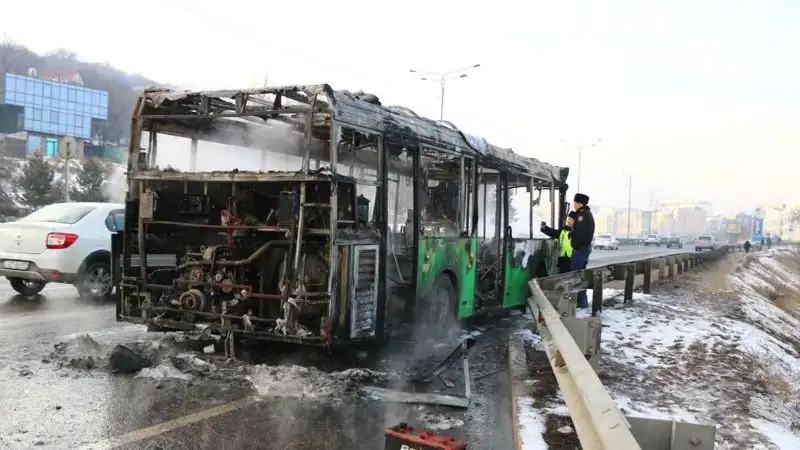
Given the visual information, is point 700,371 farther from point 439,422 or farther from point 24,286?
point 24,286

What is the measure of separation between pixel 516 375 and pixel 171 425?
3080 mm

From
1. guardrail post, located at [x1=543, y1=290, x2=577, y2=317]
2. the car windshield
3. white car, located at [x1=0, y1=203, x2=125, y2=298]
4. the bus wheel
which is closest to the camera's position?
guardrail post, located at [x1=543, y1=290, x2=577, y2=317]

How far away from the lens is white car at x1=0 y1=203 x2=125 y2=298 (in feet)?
31.1

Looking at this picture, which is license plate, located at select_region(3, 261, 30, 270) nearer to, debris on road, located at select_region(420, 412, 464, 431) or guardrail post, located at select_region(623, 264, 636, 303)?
debris on road, located at select_region(420, 412, 464, 431)

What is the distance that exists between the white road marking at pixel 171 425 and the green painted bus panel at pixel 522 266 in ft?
19.5

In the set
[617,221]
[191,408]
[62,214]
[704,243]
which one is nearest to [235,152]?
[191,408]

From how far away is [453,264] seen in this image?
8.47 metres

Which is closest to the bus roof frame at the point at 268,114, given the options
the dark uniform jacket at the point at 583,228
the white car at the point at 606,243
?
the dark uniform jacket at the point at 583,228

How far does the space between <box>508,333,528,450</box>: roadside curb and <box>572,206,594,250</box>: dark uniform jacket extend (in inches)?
114

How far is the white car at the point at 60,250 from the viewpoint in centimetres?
949

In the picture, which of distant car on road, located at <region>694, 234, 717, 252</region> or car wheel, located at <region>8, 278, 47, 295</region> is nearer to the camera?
car wheel, located at <region>8, 278, 47, 295</region>

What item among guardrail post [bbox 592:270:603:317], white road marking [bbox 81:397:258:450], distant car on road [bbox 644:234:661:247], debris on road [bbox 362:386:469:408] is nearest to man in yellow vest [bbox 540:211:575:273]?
guardrail post [bbox 592:270:603:317]

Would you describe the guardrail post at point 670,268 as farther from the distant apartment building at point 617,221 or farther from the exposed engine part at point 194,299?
the distant apartment building at point 617,221

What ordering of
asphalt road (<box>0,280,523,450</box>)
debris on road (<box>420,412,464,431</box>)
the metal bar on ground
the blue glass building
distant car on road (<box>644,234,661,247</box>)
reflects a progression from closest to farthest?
the metal bar on ground
asphalt road (<box>0,280,523,450</box>)
debris on road (<box>420,412,464,431</box>)
distant car on road (<box>644,234,661,247</box>)
the blue glass building
